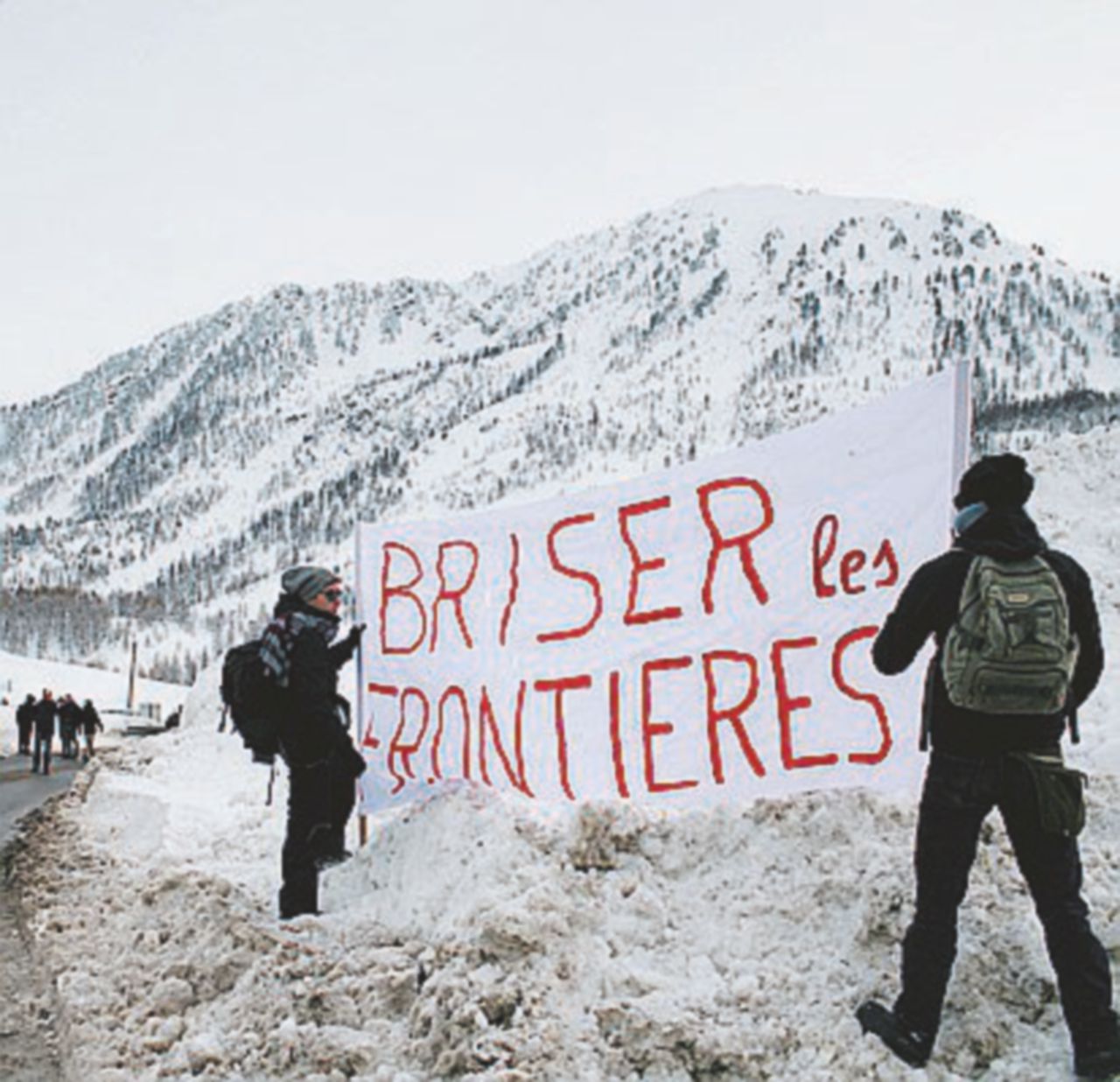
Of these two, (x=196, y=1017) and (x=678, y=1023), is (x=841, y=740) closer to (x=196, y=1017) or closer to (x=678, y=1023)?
(x=678, y=1023)

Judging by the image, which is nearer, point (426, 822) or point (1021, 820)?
point (1021, 820)

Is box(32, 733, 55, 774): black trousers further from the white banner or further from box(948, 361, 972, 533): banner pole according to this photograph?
box(948, 361, 972, 533): banner pole

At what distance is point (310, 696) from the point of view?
4.67 meters

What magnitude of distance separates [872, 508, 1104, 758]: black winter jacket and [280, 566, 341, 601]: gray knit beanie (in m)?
2.71

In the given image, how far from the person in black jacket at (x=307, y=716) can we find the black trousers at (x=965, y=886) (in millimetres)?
2765

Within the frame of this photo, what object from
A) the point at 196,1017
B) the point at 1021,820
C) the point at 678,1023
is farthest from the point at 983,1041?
the point at 196,1017

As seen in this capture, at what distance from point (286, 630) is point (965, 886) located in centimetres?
307

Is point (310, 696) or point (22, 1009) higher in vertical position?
point (310, 696)

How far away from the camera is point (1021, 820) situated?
9.23 feet

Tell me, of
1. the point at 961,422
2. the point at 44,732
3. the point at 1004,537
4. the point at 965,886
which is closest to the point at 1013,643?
the point at 1004,537

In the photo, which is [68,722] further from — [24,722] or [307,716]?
[307,716]

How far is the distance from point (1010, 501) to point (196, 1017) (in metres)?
3.38

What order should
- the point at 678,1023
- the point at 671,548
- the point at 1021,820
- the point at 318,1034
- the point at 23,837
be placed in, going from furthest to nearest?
the point at 23,837, the point at 671,548, the point at 318,1034, the point at 678,1023, the point at 1021,820

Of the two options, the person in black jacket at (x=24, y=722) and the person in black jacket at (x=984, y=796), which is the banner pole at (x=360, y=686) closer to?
the person in black jacket at (x=984, y=796)
